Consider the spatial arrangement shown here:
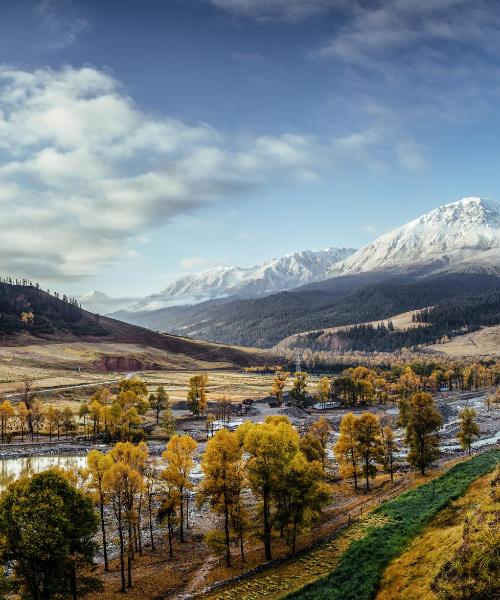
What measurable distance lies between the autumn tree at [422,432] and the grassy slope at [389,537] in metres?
14.1

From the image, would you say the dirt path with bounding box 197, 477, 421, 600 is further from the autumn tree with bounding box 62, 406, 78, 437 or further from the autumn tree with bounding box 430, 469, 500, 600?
the autumn tree with bounding box 62, 406, 78, 437

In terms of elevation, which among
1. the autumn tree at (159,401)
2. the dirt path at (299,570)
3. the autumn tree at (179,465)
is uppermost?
the autumn tree at (179,465)

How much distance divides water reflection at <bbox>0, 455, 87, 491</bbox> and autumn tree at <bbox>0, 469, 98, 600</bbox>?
179 ft

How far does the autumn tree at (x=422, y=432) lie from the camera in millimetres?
77062

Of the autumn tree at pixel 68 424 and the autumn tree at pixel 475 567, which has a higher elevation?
the autumn tree at pixel 475 567

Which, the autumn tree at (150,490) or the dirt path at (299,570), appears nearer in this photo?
the dirt path at (299,570)

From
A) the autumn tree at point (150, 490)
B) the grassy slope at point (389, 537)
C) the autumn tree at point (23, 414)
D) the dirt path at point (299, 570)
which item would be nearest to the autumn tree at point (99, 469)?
the autumn tree at point (150, 490)

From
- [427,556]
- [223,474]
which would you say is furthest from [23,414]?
[427,556]

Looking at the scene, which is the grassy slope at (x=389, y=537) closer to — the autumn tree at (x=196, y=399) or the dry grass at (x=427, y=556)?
the dry grass at (x=427, y=556)

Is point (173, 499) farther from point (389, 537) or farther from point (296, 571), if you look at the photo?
point (389, 537)

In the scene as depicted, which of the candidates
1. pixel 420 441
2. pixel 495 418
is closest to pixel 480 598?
pixel 420 441

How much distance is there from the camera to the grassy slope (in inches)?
1428

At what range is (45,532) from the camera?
3584 cm

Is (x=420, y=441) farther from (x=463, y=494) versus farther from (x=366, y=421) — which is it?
(x=463, y=494)
